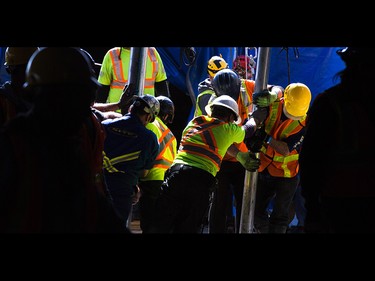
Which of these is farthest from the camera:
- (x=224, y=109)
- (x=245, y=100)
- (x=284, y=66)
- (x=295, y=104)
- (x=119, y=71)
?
(x=284, y=66)

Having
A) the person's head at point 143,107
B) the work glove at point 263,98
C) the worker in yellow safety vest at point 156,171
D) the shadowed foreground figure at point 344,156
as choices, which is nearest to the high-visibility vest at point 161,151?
the worker in yellow safety vest at point 156,171

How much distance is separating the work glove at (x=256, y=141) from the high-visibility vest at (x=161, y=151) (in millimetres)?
893

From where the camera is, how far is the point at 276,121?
23.1 ft

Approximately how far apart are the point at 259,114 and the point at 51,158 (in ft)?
13.5

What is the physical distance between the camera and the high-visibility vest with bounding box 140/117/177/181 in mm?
7039

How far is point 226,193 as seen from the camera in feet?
23.8


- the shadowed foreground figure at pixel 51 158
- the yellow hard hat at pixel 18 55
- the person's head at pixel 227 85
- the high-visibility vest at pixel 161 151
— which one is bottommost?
the high-visibility vest at pixel 161 151

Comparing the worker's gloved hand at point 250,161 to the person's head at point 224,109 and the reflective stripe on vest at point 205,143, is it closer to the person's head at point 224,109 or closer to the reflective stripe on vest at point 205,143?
the reflective stripe on vest at point 205,143

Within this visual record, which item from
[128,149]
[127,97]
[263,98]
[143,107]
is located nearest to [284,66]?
[263,98]

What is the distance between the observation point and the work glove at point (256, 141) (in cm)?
662

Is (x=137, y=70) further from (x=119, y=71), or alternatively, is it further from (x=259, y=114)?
(x=259, y=114)

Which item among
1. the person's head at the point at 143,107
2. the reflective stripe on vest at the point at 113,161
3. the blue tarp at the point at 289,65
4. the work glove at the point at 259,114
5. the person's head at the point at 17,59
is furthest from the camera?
the blue tarp at the point at 289,65

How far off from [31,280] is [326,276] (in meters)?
1.24

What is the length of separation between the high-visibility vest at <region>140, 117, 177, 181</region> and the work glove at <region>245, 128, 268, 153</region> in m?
0.89
